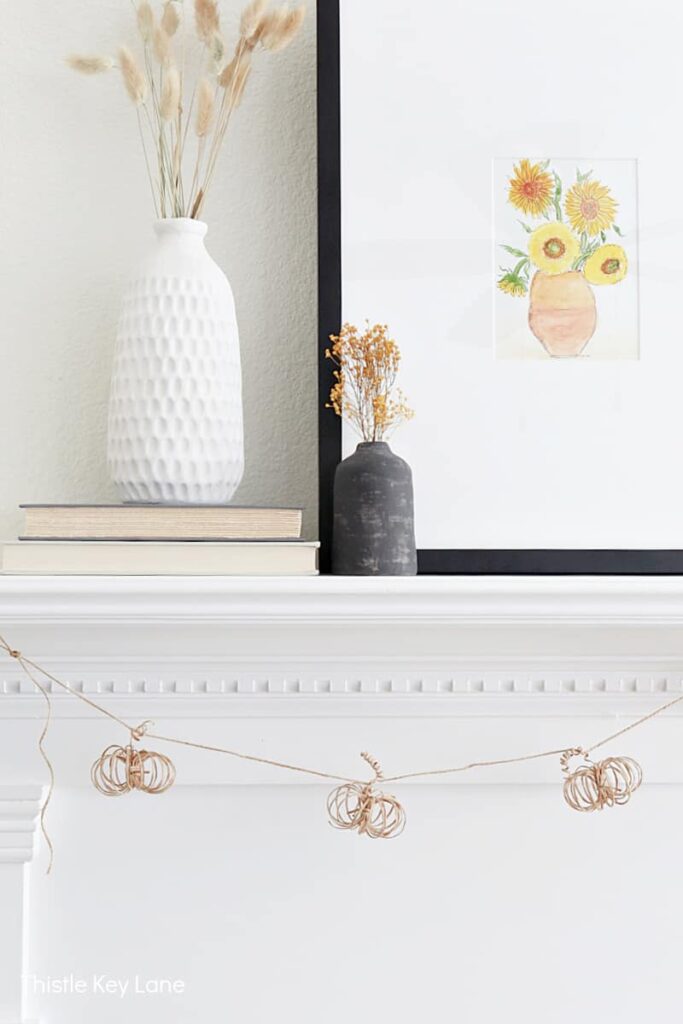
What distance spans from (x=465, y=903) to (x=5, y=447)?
58 centimetres

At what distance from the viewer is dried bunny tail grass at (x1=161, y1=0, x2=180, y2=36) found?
87 centimetres

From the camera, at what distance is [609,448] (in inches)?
34.4

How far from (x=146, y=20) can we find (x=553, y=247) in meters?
0.40

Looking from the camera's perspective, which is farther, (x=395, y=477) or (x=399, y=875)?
(x=399, y=875)

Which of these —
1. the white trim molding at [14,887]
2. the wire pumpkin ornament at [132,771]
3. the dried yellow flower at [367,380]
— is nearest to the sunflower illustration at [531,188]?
the dried yellow flower at [367,380]

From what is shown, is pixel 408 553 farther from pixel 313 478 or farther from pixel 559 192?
pixel 559 192

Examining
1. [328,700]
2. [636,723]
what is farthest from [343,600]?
[636,723]

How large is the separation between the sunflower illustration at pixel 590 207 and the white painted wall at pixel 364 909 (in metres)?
0.49

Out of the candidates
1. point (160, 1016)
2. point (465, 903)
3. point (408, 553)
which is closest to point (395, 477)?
point (408, 553)

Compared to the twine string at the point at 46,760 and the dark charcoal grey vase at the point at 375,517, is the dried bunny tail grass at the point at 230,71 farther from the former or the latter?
the twine string at the point at 46,760

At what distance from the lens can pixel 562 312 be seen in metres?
0.87

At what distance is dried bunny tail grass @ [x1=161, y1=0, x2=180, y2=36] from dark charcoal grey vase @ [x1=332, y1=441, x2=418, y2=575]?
0.40 m

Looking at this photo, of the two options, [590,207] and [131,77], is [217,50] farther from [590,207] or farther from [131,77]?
[590,207]

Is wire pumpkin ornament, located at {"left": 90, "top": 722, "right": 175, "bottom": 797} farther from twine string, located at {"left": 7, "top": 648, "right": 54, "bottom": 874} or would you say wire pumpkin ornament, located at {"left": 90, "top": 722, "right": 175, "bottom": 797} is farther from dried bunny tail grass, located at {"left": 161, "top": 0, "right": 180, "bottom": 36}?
dried bunny tail grass, located at {"left": 161, "top": 0, "right": 180, "bottom": 36}
